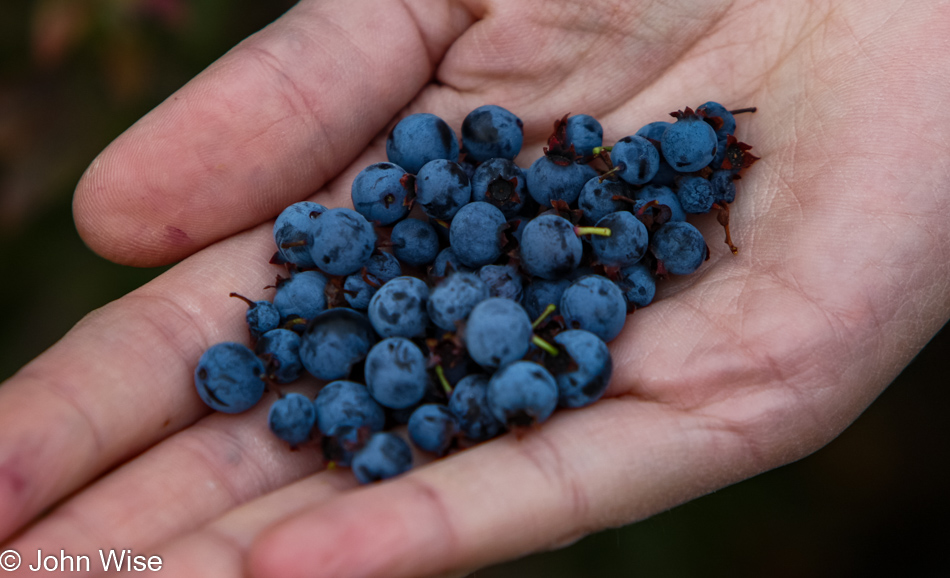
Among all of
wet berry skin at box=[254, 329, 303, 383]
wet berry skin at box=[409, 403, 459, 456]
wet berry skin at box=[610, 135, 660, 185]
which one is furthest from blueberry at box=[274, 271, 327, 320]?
wet berry skin at box=[610, 135, 660, 185]

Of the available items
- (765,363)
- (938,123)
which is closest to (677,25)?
(938,123)

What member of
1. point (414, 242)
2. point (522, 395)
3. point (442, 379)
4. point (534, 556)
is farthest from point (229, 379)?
point (534, 556)

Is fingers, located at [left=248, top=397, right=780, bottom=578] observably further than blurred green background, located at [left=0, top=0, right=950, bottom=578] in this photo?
No

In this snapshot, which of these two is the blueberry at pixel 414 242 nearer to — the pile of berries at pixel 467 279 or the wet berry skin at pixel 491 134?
the pile of berries at pixel 467 279

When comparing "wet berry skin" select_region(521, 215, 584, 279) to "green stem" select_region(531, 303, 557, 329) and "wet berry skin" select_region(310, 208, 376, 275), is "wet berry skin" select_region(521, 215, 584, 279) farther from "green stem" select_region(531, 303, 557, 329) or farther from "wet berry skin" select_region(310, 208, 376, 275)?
"wet berry skin" select_region(310, 208, 376, 275)

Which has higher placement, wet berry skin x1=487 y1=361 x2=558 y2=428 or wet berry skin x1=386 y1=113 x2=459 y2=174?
wet berry skin x1=386 y1=113 x2=459 y2=174

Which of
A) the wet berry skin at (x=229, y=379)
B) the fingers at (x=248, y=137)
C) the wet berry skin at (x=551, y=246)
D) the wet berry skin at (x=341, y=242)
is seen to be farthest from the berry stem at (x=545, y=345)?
the fingers at (x=248, y=137)

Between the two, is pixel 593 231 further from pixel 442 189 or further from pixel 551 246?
pixel 442 189
